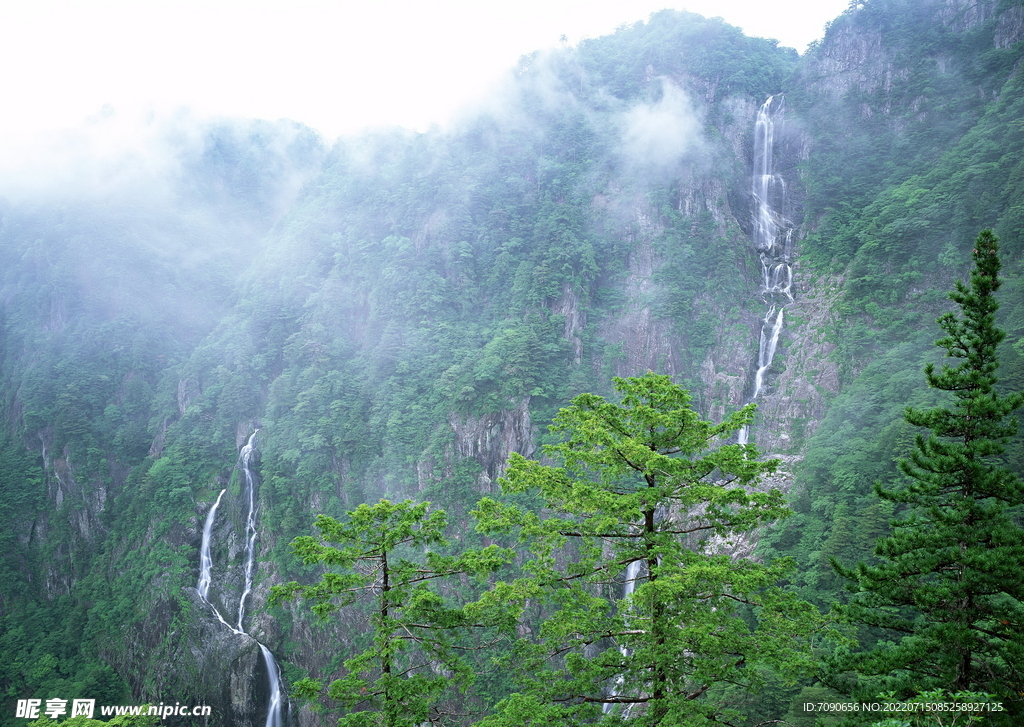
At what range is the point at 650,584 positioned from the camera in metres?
6.95

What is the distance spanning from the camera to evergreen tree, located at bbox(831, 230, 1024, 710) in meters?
7.35

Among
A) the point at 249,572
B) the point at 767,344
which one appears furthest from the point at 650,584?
the point at 249,572

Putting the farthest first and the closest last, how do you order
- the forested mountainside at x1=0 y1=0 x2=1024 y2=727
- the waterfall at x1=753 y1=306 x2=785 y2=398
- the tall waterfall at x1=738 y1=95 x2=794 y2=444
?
the tall waterfall at x1=738 y1=95 x2=794 y2=444 < the waterfall at x1=753 y1=306 x2=785 y2=398 < the forested mountainside at x1=0 y1=0 x2=1024 y2=727

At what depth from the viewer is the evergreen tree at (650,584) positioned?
7293 mm

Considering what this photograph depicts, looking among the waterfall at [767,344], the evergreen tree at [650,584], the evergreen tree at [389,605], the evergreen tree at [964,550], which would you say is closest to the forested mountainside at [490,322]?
the waterfall at [767,344]

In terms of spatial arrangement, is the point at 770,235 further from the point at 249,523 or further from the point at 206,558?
the point at 206,558

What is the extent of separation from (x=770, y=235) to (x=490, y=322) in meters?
23.1

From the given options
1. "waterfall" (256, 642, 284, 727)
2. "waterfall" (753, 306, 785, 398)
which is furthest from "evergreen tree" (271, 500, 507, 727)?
"waterfall" (753, 306, 785, 398)

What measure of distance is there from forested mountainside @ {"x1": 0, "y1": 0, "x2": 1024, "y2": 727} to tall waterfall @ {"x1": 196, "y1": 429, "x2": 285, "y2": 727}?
0.21m

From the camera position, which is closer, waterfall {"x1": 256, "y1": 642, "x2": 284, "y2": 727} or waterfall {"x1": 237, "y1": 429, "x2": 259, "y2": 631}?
waterfall {"x1": 256, "y1": 642, "x2": 284, "y2": 727}

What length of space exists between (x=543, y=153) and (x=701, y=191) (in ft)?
53.6

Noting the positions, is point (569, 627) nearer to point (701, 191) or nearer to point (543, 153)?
point (701, 191)

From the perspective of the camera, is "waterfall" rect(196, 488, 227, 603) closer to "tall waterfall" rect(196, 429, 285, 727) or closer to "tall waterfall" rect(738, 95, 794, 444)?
"tall waterfall" rect(196, 429, 285, 727)

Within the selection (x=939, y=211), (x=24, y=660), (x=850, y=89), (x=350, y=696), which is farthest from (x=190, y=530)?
(x=850, y=89)
